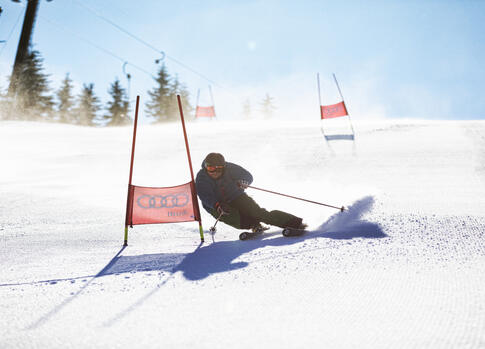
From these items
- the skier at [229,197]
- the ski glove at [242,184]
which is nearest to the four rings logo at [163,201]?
the skier at [229,197]

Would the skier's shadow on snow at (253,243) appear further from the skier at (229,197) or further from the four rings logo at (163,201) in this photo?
the four rings logo at (163,201)

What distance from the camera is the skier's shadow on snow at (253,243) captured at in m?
2.41

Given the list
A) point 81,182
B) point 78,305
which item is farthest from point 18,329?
point 81,182

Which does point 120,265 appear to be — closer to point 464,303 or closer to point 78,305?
point 78,305

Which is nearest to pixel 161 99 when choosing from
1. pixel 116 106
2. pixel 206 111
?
pixel 116 106

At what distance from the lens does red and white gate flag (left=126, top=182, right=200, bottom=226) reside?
3.43 meters

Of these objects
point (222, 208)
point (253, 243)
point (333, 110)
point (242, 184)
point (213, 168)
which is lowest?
point (253, 243)

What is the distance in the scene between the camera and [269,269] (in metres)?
2.26

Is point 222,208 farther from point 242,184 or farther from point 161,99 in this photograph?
point 161,99

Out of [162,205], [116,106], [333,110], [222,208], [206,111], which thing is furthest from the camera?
[116,106]

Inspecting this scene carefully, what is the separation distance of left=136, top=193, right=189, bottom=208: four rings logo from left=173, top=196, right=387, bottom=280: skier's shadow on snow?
554 millimetres

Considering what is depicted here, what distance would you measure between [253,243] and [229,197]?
80 centimetres

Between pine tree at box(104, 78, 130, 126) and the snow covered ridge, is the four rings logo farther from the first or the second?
pine tree at box(104, 78, 130, 126)

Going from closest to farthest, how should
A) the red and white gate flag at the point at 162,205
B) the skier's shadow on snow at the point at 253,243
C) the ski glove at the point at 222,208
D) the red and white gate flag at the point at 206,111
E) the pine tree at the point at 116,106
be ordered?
the skier's shadow on snow at the point at 253,243, the red and white gate flag at the point at 162,205, the ski glove at the point at 222,208, the red and white gate flag at the point at 206,111, the pine tree at the point at 116,106
